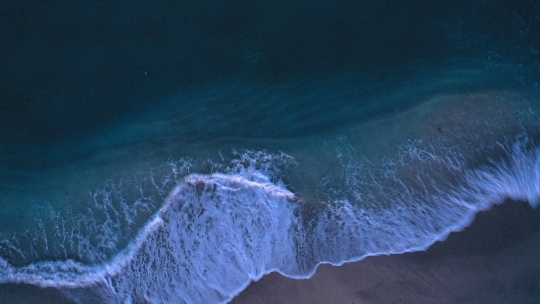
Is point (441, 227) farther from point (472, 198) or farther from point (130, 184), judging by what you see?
point (130, 184)

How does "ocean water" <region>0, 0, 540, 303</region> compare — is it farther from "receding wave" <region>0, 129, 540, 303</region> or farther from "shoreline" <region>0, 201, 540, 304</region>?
"shoreline" <region>0, 201, 540, 304</region>

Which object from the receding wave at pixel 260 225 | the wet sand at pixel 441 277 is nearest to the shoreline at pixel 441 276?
the wet sand at pixel 441 277

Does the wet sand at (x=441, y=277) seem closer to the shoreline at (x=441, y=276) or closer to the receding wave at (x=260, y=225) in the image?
the shoreline at (x=441, y=276)

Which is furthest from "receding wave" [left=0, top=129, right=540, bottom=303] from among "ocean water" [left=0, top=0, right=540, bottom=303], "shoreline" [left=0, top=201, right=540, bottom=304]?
"shoreline" [left=0, top=201, right=540, bottom=304]

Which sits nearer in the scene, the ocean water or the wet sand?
the wet sand

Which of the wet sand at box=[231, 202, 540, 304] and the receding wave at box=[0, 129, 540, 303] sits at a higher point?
the receding wave at box=[0, 129, 540, 303]

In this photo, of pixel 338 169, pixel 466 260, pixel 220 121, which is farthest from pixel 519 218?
pixel 220 121
